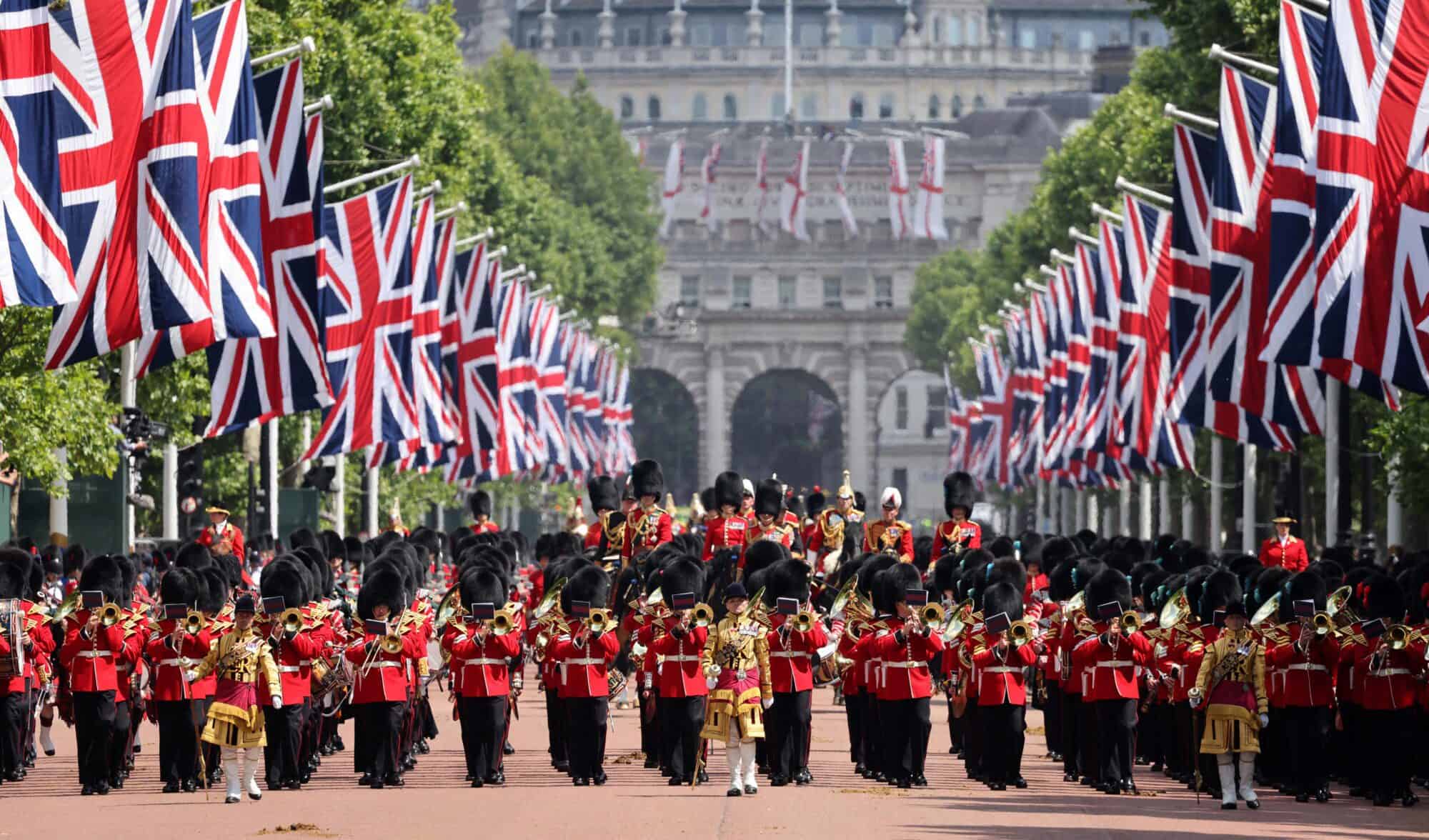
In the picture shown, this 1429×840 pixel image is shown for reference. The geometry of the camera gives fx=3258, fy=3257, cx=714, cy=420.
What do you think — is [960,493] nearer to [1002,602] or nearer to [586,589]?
[1002,602]

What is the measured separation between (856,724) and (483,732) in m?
3.36

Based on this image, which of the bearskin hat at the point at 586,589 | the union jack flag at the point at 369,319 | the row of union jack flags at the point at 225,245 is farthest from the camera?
the union jack flag at the point at 369,319

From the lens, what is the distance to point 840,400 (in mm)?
147750

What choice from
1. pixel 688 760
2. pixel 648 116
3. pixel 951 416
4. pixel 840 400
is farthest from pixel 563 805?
pixel 648 116

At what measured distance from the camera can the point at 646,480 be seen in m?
32.9

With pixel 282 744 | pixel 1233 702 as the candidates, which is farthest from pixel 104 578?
pixel 1233 702

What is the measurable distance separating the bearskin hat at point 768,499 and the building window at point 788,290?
119 metres

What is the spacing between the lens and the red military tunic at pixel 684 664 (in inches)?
949

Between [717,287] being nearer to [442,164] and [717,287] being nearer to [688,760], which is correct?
[442,164]

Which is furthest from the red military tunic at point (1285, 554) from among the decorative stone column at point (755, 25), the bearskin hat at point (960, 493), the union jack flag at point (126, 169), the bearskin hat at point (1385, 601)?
the decorative stone column at point (755, 25)

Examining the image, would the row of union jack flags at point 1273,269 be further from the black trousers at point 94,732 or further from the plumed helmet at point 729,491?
the black trousers at point 94,732

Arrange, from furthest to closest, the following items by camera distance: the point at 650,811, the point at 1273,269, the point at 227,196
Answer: the point at 1273,269, the point at 227,196, the point at 650,811

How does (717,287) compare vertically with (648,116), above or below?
below

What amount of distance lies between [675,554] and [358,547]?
8.29 meters
